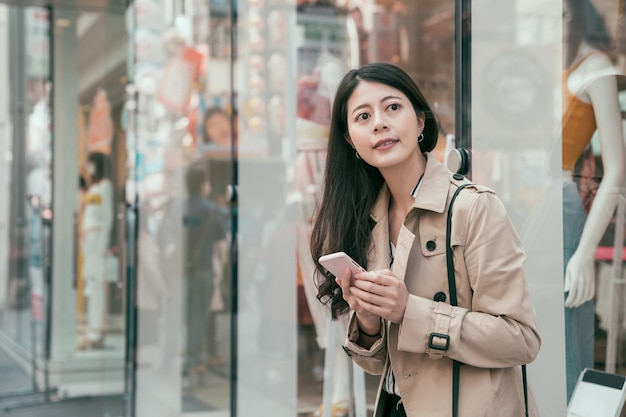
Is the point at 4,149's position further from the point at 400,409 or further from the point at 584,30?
the point at 400,409

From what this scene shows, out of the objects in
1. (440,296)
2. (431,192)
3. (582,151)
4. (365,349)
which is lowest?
(365,349)

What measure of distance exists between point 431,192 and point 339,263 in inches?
10.1

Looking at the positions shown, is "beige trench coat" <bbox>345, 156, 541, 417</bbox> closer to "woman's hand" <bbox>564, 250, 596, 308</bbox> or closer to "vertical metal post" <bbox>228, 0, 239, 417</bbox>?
"woman's hand" <bbox>564, 250, 596, 308</bbox>

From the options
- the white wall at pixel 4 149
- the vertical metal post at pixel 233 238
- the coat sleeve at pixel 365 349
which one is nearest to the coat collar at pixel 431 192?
the coat sleeve at pixel 365 349

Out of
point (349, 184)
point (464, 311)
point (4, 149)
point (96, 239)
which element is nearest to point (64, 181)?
point (96, 239)

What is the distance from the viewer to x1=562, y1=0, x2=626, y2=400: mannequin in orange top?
2236mm

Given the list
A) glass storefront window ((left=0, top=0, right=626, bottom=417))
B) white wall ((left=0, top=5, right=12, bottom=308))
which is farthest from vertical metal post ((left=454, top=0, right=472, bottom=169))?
white wall ((left=0, top=5, right=12, bottom=308))

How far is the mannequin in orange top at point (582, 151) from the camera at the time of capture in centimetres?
224

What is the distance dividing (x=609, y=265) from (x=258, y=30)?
2.42 m

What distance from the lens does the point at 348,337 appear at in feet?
6.15

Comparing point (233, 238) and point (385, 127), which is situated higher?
point (385, 127)

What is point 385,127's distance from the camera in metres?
1.84

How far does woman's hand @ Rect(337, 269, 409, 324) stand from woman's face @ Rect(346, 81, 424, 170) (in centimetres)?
30

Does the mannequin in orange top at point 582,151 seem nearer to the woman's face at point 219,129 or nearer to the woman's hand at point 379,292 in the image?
the woman's hand at point 379,292
